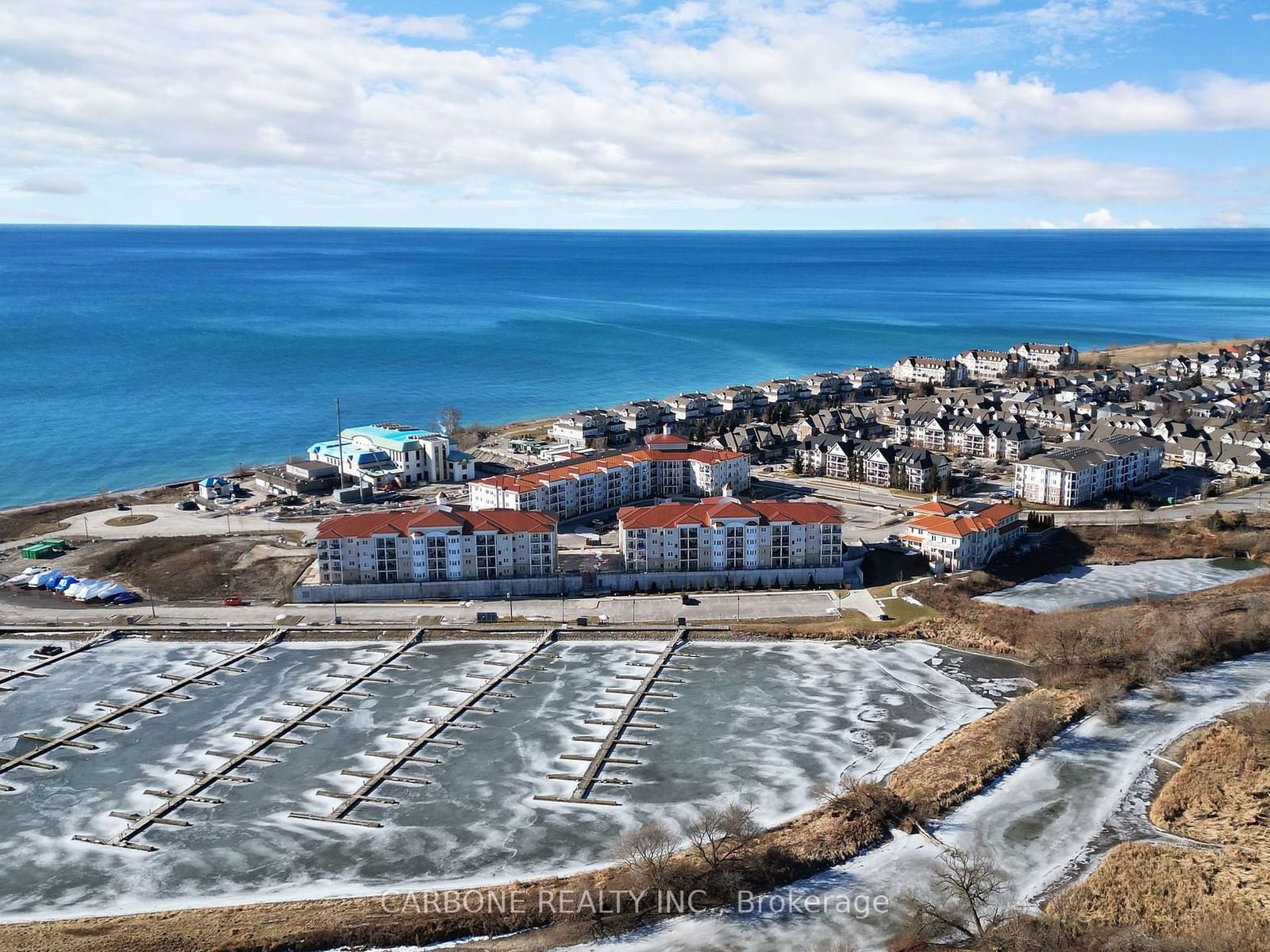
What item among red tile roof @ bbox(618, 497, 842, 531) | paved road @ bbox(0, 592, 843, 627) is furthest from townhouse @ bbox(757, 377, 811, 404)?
paved road @ bbox(0, 592, 843, 627)

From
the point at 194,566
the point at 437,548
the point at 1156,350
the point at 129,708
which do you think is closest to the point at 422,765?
the point at 129,708

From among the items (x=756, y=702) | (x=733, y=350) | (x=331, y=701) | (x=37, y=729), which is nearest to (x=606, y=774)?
(x=756, y=702)

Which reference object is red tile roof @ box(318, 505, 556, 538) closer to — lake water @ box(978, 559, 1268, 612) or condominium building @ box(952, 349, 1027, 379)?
lake water @ box(978, 559, 1268, 612)

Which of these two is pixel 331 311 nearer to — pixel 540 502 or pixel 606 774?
pixel 540 502

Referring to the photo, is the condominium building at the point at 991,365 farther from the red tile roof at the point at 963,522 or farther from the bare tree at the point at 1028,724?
the bare tree at the point at 1028,724

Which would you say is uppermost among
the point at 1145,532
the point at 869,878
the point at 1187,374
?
the point at 1187,374

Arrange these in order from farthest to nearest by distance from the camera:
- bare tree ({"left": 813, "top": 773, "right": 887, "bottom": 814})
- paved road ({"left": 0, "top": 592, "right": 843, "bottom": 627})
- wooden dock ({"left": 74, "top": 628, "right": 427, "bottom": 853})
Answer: paved road ({"left": 0, "top": 592, "right": 843, "bottom": 627}) < bare tree ({"left": 813, "top": 773, "right": 887, "bottom": 814}) < wooden dock ({"left": 74, "top": 628, "right": 427, "bottom": 853})
